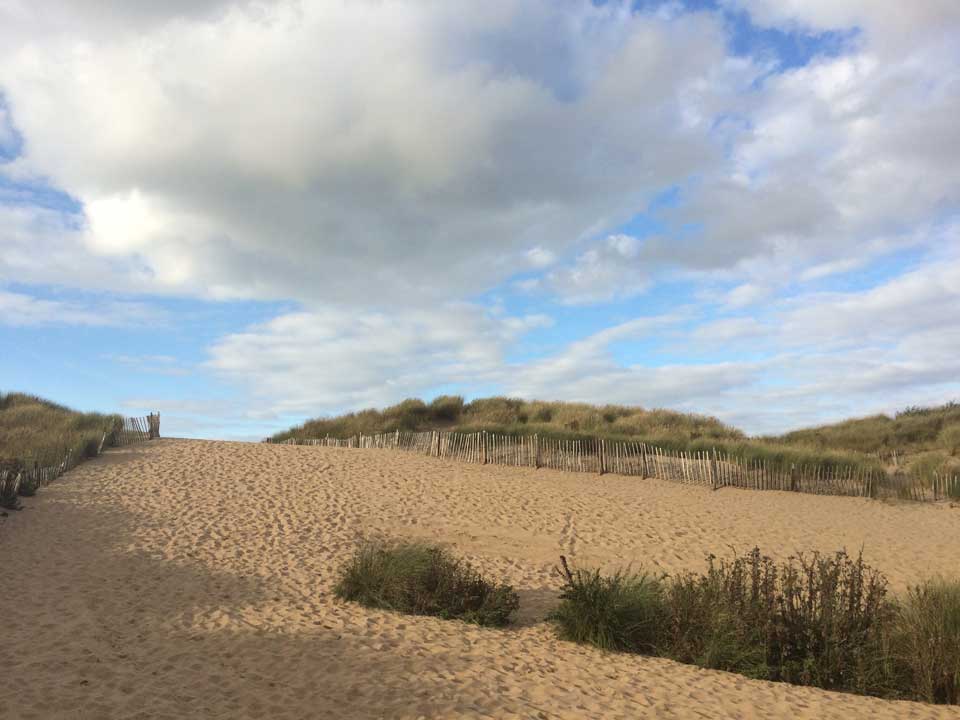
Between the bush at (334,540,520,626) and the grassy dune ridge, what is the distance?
13.7 meters

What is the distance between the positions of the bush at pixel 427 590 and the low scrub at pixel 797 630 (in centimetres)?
112

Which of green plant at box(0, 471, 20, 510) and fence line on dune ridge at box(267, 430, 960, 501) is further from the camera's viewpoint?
fence line on dune ridge at box(267, 430, 960, 501)

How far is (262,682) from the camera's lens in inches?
246

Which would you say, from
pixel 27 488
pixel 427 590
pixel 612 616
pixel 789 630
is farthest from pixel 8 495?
pixel 789 630

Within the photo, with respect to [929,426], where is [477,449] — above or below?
below

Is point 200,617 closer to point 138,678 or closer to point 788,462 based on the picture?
point 138,678

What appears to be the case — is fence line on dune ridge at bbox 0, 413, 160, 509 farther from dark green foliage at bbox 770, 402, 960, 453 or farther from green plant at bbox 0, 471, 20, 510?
dark green foliage at bbox 770, 402, 960, 453

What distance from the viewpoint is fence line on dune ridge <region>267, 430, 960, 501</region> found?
756 inches

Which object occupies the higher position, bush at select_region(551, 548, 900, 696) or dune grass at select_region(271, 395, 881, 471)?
dune grass at select_region(271, 395, 881, 471)

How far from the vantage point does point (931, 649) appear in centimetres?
637

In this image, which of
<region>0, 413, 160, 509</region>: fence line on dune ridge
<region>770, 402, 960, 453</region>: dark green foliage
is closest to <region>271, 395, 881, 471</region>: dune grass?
<region>770, 402, 960, 453</region>: dark green foliage

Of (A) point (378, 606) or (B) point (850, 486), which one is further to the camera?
(B) point (850, 486)

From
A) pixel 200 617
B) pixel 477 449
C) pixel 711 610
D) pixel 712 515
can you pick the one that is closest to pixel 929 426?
pixel 712 515

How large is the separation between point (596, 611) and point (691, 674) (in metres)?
1.26
